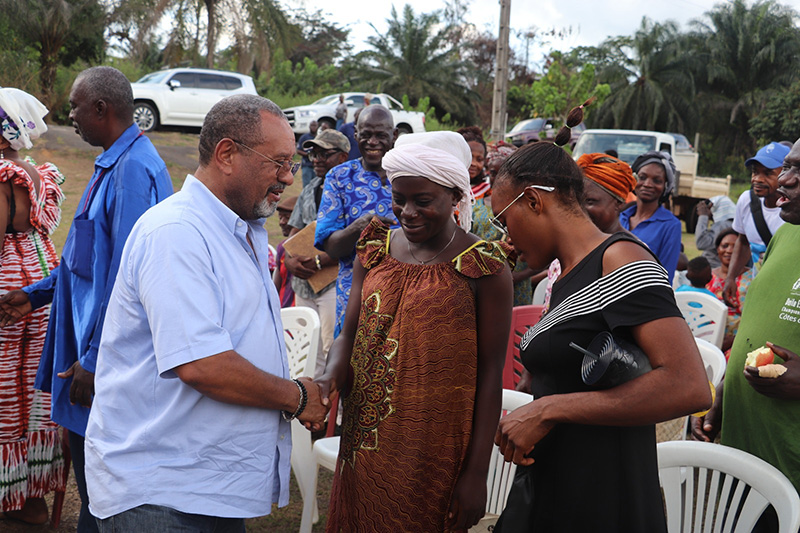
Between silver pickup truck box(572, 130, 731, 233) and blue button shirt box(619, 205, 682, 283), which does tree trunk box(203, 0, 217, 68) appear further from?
blue button shirt box(619, 205, 682, 283)

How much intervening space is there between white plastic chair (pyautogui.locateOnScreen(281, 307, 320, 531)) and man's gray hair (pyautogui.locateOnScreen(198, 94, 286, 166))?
1.27m

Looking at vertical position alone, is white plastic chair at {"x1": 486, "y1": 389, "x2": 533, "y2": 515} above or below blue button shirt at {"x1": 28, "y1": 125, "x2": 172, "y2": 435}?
below

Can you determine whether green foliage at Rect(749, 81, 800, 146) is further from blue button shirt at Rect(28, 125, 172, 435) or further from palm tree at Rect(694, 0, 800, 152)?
blue button shirt at Rect(28, 125, 172, 435)

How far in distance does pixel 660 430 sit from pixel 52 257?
330 cm

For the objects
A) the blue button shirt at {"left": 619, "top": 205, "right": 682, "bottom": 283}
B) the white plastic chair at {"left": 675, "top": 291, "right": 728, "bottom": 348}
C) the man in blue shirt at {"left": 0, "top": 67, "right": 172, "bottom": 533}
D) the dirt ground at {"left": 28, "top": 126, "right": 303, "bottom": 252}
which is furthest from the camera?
the dirt ground at {"left": 28, "top": 126, "right": 303, "bottom": 252}

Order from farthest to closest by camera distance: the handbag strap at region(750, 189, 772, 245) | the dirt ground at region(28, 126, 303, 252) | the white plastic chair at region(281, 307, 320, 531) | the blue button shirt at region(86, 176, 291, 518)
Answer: the dirt ground at region(28, 126, 303, 252)
the handbag strap at region(750, 189, 772, 245)
the white plastic chair at region(281, 307, 320, 531)
the blue button shirt at region(86, 176, 291, 518)

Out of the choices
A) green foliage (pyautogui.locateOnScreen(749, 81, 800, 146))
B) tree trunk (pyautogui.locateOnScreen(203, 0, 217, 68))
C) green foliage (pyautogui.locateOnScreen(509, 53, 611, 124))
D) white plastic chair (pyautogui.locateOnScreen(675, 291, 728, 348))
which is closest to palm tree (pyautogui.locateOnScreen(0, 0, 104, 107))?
tree trunk (pyautogui.locateOnScreen(203, 0, 217, 68))

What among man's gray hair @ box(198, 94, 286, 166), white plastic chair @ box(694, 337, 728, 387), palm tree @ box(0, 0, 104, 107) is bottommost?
white plastic chair @ box(694, 337, 728, 387)

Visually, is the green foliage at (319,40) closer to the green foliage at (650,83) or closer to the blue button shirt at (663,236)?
the green foliage at (650,83)

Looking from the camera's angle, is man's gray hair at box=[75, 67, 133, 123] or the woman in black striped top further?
man's gray hair at box=[75, 67, 133, 123]

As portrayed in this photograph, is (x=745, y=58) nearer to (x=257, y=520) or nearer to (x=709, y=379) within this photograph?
(x=709, y=379)

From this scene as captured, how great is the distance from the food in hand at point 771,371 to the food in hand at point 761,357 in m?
0.05

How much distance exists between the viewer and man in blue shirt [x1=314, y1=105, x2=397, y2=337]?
3.80m

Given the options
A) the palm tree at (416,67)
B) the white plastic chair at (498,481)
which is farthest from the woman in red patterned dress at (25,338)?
the palm tree at (416,67)
